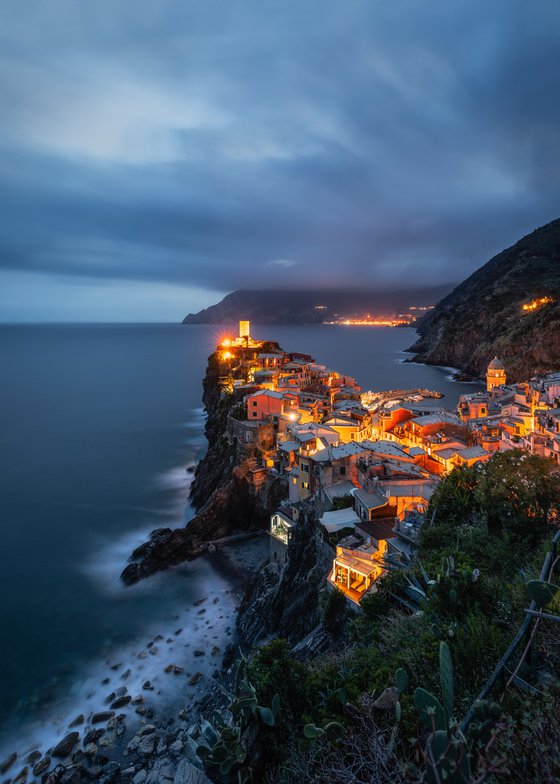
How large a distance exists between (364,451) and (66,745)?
20.0 m

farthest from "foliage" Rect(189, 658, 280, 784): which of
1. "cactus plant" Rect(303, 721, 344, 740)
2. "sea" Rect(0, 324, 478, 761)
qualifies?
"sea" Rect(0, 324, 478, 761)

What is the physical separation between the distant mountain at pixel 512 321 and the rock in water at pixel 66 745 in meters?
75.4

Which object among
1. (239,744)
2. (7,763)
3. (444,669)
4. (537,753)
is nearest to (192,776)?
(239,744)

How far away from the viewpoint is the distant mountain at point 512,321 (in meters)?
74.1

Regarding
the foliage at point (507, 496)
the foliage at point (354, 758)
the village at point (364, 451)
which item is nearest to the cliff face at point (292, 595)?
the village at point (364, 451)

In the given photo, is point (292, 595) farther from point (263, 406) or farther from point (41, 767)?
point (263, 406)

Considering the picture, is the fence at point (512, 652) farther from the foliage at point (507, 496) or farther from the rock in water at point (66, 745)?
the rock in water at point (66, 745)

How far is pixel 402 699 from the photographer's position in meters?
6.64

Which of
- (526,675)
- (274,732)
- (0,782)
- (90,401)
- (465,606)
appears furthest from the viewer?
(90,401)

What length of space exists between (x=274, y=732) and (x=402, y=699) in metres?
2.86

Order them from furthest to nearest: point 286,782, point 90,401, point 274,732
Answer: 1. point 90,401
2. point 274,732
3. point 286,782

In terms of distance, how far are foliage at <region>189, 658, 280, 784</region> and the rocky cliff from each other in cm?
2209

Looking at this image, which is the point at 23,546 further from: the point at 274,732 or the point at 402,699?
the point at 402,699

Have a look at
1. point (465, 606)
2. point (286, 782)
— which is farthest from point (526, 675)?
point (286, 782)
